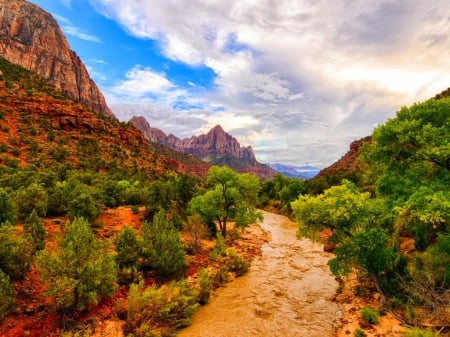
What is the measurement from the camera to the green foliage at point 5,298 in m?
11.1

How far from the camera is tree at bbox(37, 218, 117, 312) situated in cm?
1204

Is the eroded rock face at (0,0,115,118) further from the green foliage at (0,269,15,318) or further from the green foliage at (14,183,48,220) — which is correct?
the green foliage at (0,269,15,318)

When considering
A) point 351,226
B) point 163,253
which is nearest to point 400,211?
point 351,226

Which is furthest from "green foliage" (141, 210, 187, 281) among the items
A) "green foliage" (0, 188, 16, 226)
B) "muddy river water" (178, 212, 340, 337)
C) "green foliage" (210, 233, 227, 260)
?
"green foliage" (0, 188, 16, 226)

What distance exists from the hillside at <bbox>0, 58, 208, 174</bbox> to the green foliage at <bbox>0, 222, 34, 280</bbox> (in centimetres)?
3113

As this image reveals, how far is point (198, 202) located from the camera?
30312 millimetres

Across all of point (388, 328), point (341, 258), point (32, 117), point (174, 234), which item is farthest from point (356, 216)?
point (32, 117)

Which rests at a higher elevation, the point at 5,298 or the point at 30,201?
the point at 30,201

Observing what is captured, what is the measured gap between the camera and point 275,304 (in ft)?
55.3

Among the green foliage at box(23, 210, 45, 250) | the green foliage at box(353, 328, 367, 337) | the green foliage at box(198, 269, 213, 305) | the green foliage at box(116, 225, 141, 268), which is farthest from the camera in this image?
the green foliage at box(116, 225, 141, 268)

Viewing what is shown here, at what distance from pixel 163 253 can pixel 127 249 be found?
232 centimetres

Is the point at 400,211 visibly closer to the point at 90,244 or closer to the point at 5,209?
the point at 90,244

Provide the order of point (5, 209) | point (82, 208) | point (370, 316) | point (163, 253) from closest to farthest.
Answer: point (370, 316)
point (163, 253)
point (5, 209)
point (82, 208)

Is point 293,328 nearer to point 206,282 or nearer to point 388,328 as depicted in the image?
point 388,328
